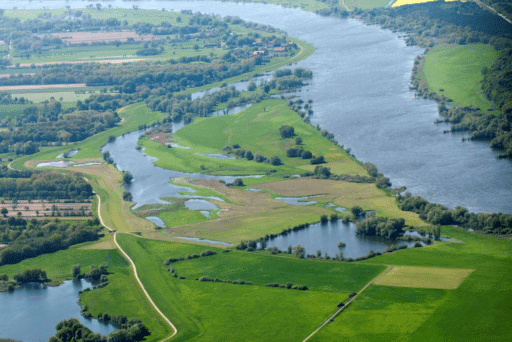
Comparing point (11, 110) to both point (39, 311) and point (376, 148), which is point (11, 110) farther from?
point (39, 311)

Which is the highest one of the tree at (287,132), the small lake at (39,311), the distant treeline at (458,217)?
the tree at (287,132)

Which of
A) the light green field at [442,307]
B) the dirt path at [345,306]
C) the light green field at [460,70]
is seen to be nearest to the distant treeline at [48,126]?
the light green field at [460,70]

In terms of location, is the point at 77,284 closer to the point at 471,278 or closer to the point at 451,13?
the point at 471,278

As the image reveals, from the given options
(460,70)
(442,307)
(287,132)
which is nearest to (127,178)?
(287,132)

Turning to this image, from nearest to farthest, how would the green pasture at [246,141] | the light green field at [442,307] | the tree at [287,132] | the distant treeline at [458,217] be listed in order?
the light green field at [442,307] < the distant treeline at [458,217] < the green pasture at [246,141] < the tree at [287,132]

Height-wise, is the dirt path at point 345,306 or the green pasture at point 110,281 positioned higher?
the dirt path at point 345,306

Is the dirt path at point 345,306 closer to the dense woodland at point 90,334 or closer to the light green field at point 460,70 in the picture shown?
the dense woodland at point 90,334

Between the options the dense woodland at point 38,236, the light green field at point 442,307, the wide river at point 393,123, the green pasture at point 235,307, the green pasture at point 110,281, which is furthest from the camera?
the wide river at point 393,123

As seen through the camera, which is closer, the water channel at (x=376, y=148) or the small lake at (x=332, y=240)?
the small lake at (x=332, y=240)

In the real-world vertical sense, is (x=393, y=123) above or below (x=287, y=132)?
above
